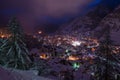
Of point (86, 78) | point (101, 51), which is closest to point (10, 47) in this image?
point (101, 51)

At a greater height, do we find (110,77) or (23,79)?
(23,79)

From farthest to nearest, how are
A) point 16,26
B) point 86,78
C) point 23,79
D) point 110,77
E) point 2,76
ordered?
point 86,78 < point 110,77 < point 16,26 < point 23,79 < point 2,76

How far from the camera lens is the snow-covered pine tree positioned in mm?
26161

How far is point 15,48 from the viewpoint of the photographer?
2677 cm

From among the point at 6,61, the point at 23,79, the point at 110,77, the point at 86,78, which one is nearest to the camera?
the point at 23,79

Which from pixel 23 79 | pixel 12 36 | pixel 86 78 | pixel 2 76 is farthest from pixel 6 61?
pixel 86 78

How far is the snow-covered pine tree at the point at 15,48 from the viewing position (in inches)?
1030

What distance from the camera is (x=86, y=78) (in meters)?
59.3

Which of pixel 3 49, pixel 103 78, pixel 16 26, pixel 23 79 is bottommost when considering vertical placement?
pixel 103 78

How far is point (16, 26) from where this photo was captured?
26.1 m

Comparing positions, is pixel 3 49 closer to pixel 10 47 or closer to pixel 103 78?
pixel 10 47

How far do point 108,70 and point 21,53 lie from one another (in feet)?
37.0

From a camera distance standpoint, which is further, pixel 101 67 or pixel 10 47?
pixel 101 67

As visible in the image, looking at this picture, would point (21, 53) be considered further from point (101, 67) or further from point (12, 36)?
point (101, 67)
